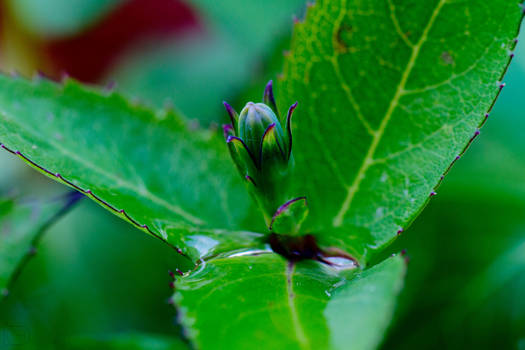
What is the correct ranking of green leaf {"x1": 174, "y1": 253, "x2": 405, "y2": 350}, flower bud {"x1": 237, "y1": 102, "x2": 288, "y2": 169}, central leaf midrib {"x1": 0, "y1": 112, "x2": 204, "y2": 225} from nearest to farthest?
1. green leaf {"x1": 174, "y1": 253, "x2": 405, "y2": 350}
2. flower bud {"x1": 237, "y1": 102, "x2": 288, "y2": 169}
3. central leaf midrib {"x1": 0, "y1": 112, "x2": 204, "y2": 225}

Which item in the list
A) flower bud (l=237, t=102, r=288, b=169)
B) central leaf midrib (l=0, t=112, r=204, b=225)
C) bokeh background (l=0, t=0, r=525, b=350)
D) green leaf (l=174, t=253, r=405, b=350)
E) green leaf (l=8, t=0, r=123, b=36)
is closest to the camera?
green leaf (l=174, t=253, r=405, b=350)

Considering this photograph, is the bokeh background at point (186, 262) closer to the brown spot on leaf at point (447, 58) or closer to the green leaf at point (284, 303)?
the green leaf at point (284, 303)

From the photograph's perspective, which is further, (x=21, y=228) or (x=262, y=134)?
(x=21, y=228)

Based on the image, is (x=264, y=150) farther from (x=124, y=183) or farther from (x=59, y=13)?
(x=59, y=13)

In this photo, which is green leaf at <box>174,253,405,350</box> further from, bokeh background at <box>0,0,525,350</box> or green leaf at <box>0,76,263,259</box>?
bokeh background at <box>0,0,525,350</box>

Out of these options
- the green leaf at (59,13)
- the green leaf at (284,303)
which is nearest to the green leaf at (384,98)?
the green leaf at (284,303)

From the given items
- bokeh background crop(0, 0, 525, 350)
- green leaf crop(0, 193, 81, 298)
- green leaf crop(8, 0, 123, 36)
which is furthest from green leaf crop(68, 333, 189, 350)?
green leaf crop(8, 0, 123, 36)

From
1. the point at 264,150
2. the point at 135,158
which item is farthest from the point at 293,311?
the point at 135,158

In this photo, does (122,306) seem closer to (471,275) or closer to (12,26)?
(471,275)

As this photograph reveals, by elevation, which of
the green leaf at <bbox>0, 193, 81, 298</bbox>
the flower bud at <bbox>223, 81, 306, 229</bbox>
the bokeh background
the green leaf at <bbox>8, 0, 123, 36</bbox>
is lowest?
the bokeh background
